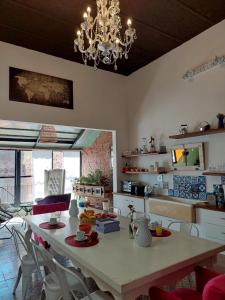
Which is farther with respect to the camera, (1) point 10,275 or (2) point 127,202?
(2) point 127,202

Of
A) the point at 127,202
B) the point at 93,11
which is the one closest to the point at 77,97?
the point at 93,11

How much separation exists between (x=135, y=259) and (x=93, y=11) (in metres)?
3.08

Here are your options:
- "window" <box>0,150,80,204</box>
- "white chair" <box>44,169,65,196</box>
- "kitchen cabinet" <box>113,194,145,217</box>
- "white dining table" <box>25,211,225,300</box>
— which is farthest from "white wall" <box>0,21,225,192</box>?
"window" <box>0,150,80,204</box>

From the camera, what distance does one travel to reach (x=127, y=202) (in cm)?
466

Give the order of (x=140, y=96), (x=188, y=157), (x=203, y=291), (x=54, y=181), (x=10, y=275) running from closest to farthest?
(x=203, y=291) < (x=10, y=275) < (x=188, y=157) < (x=140, y=96) < (x=54, y=181)

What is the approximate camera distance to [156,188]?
15.1 feet

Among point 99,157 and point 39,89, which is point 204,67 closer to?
point 39,89

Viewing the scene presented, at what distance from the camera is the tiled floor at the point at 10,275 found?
8.23ft

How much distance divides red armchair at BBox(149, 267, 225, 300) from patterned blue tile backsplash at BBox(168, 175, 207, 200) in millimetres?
2167

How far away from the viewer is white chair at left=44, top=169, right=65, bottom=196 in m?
6.92

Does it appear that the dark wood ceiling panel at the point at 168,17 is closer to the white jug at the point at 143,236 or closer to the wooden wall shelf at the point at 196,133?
the wooden wall shelf at the point at 196,133

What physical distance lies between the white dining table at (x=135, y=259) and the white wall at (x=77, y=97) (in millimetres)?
2530

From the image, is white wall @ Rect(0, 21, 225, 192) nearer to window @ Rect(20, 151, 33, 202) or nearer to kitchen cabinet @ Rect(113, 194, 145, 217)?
kitchen cabinet @ Rect(113, 194, 145, 217)

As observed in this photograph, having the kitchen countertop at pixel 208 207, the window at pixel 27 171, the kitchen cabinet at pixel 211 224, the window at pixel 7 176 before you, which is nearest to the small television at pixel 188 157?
the kitchen countertop at pixel 208 207
